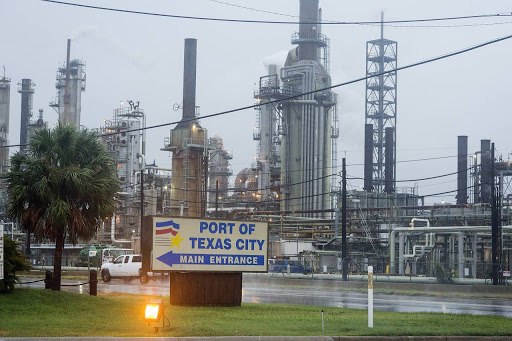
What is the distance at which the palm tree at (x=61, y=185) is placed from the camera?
27016 mm

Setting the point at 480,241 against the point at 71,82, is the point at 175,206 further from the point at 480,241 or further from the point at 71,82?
the point at 71,82

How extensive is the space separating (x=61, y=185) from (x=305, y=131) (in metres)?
61.9

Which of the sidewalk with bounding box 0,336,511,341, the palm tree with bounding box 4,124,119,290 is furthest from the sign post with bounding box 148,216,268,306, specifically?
the sidewalk with bounding box 0,336,511,341

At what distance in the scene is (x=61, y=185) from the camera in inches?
1075

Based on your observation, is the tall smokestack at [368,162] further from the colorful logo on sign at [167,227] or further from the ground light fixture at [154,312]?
the ground light fixture at [154,312]

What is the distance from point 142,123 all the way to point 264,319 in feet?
253

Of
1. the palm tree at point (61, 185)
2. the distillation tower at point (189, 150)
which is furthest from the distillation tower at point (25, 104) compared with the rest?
the palm tree at point (61, 185)

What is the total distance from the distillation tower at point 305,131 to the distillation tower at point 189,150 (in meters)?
9.43

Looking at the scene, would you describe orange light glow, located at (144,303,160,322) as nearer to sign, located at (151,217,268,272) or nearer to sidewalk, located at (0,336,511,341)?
sidewalk, located at (0,336,511,341)

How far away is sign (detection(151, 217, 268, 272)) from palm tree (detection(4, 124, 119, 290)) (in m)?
4.95

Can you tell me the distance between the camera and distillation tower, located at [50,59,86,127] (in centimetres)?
10762

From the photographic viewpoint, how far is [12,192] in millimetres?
27188

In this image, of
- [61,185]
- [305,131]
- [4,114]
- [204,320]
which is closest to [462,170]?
[305,131]

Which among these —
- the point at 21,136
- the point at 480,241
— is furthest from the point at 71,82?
the point at 480,241
